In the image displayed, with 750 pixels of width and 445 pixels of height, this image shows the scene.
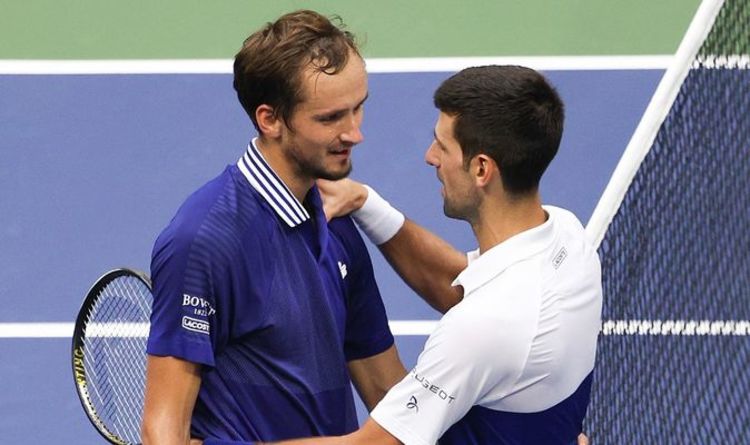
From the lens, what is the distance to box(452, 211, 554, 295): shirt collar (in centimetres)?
439

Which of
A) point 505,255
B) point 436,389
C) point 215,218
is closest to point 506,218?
point 505,255

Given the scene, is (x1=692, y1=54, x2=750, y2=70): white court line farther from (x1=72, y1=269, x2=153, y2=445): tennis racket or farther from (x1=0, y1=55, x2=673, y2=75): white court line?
(x1=0, y1=55, x2=673, y2=75): white court line

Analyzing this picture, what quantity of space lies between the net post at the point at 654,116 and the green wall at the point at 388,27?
3.85m

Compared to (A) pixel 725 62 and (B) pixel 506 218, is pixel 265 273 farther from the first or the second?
(A) pixel 725 62

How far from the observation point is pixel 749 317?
578 cm

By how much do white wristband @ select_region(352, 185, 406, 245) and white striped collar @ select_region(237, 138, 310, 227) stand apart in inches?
25.8

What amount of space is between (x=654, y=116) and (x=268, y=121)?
4.34ft

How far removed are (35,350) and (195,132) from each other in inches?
64.3

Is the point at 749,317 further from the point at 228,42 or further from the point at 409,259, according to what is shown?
the point at 228,42

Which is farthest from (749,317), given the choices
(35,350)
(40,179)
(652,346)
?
(40,179)

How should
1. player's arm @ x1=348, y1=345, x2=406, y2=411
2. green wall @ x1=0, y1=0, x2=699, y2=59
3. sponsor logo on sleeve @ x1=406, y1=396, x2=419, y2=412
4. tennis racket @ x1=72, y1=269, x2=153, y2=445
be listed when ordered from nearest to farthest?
sponsor logo on sleeve @ x1=406, y1=396, x2=419, y2=412 < player's arm @ x1=348, y1=345, x2=406, y2=411 < tennis racket @ x1=72, y1=269, x2=153, y2=445 < green wall @ x1=0, y1=0, x2=699, y2=59

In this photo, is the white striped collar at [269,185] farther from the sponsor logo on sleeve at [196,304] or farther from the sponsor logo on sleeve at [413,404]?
the sponsor logo on sleeve at [413,404]

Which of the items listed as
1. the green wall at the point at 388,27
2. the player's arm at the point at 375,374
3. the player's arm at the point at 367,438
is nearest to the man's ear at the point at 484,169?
the player's arm at the point at 367,438

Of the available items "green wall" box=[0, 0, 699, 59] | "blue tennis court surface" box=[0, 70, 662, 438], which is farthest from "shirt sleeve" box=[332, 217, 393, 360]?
"green wall" box=[0, 0, 699, 59]
